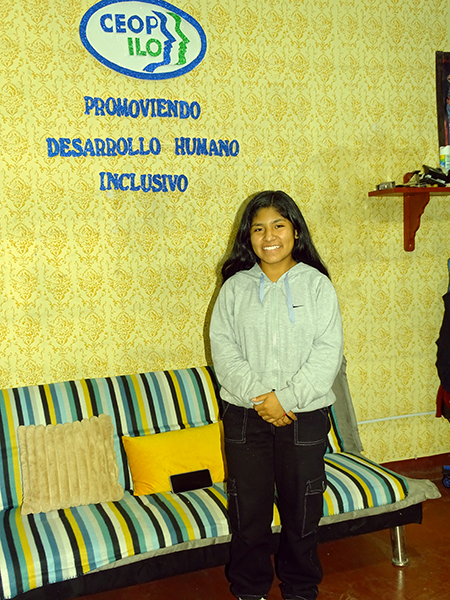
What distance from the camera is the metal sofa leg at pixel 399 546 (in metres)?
2.41

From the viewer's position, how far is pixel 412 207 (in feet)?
10.4

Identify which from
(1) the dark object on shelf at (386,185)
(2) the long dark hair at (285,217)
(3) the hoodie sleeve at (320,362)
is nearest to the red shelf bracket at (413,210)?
(1) the dark object on shelf at (386,185)

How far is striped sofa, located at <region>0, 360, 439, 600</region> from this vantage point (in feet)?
6.41

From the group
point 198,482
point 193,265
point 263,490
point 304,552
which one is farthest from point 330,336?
point 193,265

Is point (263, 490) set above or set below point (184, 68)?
below

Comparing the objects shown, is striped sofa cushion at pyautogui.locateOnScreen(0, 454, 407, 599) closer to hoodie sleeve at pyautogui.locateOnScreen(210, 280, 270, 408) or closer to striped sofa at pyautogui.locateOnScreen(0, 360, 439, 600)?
striped sofa at pyautogui.locateOnScreen(0, 360, 439, 600)

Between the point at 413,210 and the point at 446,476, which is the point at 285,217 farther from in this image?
the point at 446,476

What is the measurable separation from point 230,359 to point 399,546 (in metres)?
1.12

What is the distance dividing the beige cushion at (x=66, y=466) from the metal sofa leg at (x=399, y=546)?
3.66 ft

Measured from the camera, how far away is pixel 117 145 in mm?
2738

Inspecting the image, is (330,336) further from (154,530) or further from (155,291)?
(155,291)

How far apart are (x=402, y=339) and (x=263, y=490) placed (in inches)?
63.5

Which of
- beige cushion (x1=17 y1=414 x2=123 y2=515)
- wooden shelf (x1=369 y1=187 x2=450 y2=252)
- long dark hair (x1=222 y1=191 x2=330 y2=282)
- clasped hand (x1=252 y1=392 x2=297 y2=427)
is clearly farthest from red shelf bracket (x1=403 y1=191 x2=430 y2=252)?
beige cushion (x1=17 y1=414 x2=123 y2=515)

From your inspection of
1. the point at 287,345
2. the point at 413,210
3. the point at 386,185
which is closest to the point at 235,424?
the point at 287,345
